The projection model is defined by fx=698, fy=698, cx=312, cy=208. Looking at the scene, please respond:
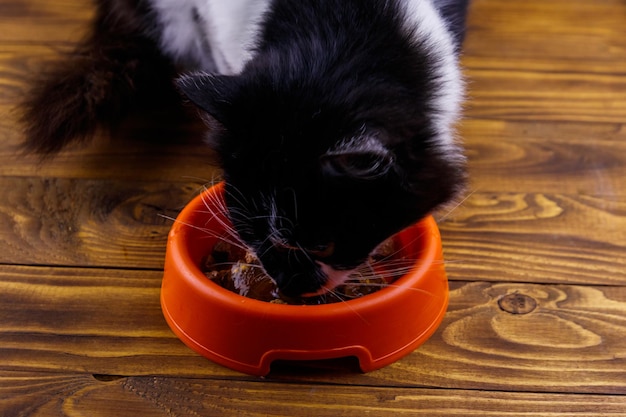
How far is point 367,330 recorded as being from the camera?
100cm

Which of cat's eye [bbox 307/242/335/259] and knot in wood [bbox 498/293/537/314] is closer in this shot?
cat's eye [bbox 307/242/335/259]

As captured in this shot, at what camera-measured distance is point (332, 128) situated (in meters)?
0.84

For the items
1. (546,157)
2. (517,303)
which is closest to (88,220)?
(517,303)

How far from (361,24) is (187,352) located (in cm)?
56

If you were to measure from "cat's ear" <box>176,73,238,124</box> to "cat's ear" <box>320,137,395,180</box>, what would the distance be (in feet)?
0.50

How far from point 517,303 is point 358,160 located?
1.65ft

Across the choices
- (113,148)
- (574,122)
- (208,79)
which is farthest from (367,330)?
(574,122)

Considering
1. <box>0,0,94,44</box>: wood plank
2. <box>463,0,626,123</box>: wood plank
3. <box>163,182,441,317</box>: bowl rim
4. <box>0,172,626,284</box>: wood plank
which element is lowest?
<box>0,0,94,44</box>: wood plank

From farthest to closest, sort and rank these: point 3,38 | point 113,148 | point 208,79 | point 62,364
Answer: point 3,38
point 113,148
point 62,364
point 208,79

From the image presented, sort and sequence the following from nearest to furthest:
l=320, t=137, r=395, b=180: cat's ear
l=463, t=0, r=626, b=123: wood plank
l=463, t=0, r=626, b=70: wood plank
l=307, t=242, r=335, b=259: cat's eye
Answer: l=320, t=137, r=395, b=180: cat's ear < l=307, t=242, r=335, b=259: cat's eye < l=463, t=0, r=626, b=123: wood plank < l=463, t=0, r=626, b=70: wood plank

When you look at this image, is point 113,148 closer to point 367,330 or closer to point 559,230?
point 367,330

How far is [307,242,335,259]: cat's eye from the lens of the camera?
3.07 ft

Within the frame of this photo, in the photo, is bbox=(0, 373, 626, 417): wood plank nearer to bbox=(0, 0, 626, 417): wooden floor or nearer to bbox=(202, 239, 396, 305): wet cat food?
bbox=(0, 0, 626, 417): wooden floor

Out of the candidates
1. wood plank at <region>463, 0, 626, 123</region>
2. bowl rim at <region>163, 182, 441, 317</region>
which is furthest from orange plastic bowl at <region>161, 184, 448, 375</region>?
wood plank at <region>463, 0, 626, 123</region>
